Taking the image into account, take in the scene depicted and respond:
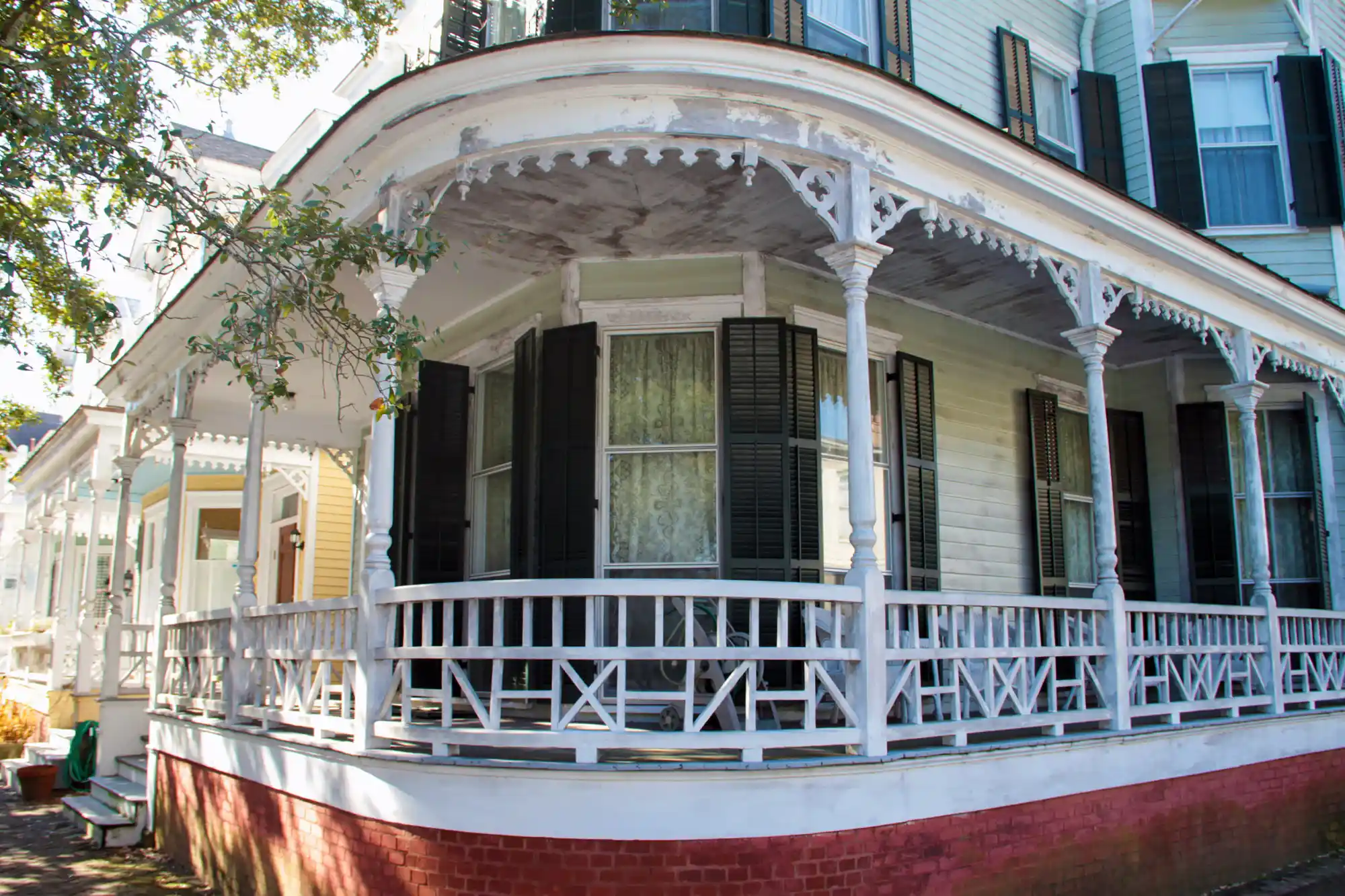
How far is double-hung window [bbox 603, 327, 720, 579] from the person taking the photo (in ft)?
26.3

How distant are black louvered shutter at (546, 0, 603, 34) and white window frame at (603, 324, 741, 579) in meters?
2.38

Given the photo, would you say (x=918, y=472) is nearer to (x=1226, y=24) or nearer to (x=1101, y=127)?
(x=1101, y=127)

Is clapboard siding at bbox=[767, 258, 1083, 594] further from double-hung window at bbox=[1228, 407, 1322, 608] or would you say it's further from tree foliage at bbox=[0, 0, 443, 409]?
tree foliage at bbox=[0, 0, 443, 409]

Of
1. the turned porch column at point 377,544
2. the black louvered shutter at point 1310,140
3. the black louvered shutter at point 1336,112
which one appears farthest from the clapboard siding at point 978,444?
the black louvered shutter at point 1336,112

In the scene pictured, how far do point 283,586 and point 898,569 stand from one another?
1198 centimetres

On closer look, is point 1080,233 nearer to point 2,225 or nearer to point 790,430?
point 790,430

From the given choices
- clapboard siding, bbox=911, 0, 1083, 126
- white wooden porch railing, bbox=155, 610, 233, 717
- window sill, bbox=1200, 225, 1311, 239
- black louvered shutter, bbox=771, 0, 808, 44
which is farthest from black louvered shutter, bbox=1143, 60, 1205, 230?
white wooden porch railing, bbox=155, 610, 233, 717

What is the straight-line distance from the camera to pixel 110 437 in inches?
541

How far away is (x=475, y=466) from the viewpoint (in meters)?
9.59

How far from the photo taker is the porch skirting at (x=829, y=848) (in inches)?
204

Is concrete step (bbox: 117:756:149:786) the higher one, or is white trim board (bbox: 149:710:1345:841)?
white trim board (bbox: 149:710:1345:841)

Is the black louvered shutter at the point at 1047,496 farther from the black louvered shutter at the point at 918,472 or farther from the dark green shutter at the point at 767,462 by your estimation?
the dark green shutter at the point at 767,462

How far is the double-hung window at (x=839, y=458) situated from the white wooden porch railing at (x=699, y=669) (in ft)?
2.44

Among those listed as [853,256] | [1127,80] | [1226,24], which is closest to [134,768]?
[853,256]
